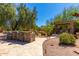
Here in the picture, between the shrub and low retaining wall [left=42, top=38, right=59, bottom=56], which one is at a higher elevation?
the shrub

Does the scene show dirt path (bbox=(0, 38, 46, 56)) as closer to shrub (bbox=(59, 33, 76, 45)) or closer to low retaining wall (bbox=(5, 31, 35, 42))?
low retaining wall (bbox=(5, 31, 35, 42))

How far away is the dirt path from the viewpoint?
13.2ft

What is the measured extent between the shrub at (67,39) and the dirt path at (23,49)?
36 cm

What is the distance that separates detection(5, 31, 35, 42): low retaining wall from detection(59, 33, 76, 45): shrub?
572 millimetres

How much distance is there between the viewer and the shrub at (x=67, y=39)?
4.20m

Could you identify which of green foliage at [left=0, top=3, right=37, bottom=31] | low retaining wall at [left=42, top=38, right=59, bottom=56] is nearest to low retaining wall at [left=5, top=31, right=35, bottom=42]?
green foliage at [left=0, top=3, right=37, bottom=31]

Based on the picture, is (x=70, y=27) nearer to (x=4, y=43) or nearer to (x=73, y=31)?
(x=73, y=31)

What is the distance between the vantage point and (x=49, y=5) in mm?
4047

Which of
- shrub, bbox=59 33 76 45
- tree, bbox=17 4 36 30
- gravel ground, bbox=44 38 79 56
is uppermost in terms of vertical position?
tree, bbox=17 4 36 30

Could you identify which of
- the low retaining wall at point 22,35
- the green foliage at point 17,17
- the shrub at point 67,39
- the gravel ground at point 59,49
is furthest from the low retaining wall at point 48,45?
the green foliage at point 17,17

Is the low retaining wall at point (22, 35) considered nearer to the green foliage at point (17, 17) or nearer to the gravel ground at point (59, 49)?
the green foliage at point (17, 17)

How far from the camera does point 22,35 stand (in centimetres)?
430

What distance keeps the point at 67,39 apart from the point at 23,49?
3.05ft

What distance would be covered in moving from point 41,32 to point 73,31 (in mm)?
628
